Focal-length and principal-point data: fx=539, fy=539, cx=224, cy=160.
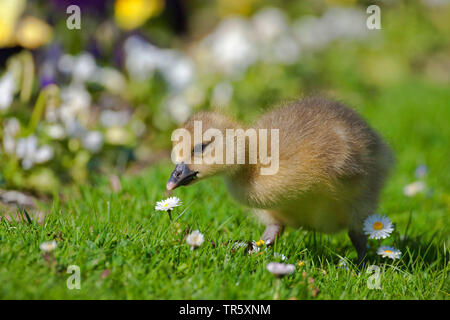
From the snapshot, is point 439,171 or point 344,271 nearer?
point 344,271

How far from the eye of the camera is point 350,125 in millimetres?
3291

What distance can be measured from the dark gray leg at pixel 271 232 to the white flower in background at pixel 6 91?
2.48 m

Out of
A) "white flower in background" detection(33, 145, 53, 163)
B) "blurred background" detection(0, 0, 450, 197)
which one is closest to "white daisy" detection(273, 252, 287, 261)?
"blurred background" detection(0, 0, 450, 197)

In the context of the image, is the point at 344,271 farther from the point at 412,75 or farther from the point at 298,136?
the point at 412,75

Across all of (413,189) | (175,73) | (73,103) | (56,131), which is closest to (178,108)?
(175,73)

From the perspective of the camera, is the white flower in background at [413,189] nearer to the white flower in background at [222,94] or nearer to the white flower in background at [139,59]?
the white flower in background at [222,94]

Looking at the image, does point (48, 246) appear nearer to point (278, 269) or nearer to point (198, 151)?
point (198, 151)

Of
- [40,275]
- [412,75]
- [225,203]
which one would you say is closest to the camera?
[40,275]

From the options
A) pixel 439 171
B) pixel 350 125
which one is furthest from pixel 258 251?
pixel 439 171

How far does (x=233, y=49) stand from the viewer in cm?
718

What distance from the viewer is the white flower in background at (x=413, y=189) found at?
4629 millimetres

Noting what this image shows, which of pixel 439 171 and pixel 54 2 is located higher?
pixel 54 2

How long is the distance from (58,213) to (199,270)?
0.98 m

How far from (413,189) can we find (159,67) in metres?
3.03
